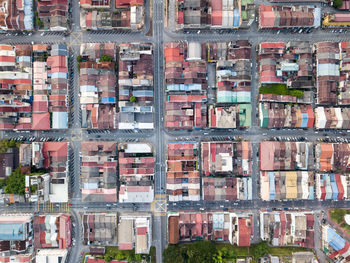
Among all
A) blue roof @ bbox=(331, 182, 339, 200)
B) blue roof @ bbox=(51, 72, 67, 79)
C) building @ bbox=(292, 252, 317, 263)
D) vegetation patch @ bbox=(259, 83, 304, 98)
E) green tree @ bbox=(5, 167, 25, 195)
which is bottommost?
building @ bbox=(292, 252, 317, 263)

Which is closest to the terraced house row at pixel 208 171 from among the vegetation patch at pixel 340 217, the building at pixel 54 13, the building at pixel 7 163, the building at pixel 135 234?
the building at pixel 135 234

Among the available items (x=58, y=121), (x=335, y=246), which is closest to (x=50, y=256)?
(x=58, y=121)

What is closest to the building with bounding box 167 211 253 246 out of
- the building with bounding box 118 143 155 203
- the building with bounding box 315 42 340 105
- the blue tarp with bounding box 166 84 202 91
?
the building with bounding box 118 143 155 203

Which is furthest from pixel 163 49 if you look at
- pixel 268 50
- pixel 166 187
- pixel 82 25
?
pixel 166 187

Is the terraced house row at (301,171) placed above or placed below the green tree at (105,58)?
below

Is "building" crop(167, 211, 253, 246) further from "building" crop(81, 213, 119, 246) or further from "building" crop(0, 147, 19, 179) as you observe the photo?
"building" crop(0, 147, 19, 179)

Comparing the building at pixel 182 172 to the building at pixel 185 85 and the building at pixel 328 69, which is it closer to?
the building at pixel 185 85
